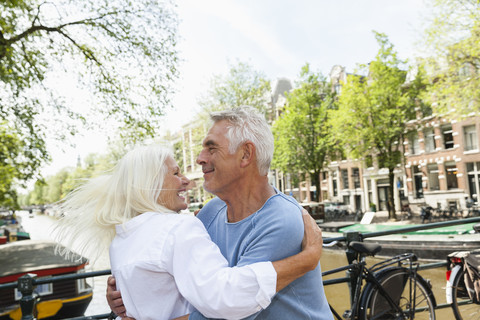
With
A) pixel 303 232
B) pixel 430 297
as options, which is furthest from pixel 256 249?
pixel 430 297

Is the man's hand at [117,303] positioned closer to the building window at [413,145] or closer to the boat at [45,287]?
the boat at [45,287]

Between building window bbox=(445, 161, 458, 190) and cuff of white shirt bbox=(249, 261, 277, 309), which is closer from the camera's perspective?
cuff of white shirt bbox=(249, 261, 277, 309)

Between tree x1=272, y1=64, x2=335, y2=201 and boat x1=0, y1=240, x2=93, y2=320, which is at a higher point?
tree x1=272, y1=64, x2=335, y2=201

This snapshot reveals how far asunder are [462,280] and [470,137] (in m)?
23.0

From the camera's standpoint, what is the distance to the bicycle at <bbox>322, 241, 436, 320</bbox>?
280 cm

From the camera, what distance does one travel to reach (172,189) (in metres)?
1.61

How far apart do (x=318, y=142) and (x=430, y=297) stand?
22747 mm

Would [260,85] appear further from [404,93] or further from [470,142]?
[470,142]

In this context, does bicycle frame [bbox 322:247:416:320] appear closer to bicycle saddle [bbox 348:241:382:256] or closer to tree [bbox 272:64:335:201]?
bicycle saddle [bbox 348:241:382:256]

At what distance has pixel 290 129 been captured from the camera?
26250 mm

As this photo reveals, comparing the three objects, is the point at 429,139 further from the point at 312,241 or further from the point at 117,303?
the point at 117,303

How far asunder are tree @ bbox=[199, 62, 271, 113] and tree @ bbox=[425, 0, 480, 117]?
1205 centimetres

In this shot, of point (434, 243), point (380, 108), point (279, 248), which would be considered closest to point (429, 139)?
point (380, 108)

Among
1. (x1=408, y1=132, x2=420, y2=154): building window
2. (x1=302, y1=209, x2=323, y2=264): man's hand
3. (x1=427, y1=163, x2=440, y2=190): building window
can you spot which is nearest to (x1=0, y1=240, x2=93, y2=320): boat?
(x1=302, y1=209, x2=323, y2=264): man's hand
